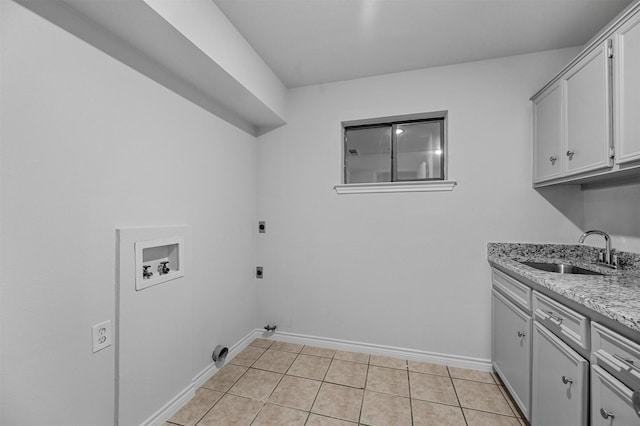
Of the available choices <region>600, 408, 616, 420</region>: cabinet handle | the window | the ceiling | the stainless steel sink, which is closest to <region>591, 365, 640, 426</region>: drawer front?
<region>600, 408, 616, 420</region>: cabinet handle

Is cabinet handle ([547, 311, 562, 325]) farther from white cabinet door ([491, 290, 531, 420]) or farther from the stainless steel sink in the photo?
the stainless steel sink

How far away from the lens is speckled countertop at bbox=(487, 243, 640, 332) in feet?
3.16

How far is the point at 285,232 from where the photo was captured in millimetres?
2703

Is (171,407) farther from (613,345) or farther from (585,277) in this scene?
(585,277)

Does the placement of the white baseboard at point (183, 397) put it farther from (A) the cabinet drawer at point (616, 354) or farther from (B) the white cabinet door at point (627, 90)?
(B) the white cabinet door at point (627, 90)

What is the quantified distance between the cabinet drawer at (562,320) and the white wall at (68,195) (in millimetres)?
2181

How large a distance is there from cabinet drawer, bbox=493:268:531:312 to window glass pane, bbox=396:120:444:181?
967 millimetres

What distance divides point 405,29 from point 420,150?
1.04 meters

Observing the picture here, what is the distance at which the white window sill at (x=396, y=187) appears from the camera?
7.39 ft

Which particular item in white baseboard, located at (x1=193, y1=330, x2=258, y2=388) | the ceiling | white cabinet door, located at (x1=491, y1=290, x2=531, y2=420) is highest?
the ceiling

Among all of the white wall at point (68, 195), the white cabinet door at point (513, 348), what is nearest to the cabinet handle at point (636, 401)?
the white cabinet door at point (513, 348)

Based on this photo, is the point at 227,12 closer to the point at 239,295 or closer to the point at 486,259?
the point at 239,295

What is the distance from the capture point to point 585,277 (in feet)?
4.62

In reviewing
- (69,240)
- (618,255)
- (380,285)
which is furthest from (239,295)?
(618,255)
